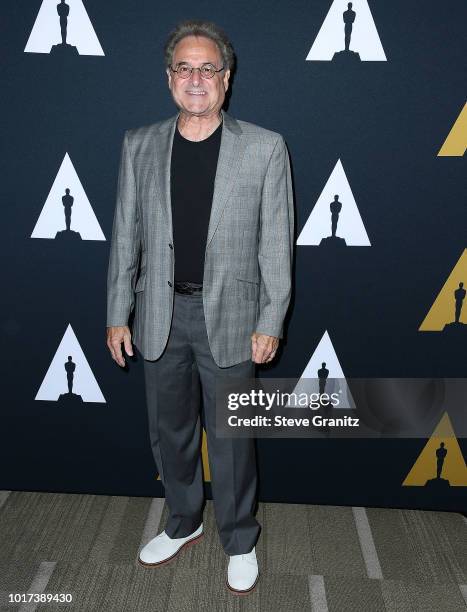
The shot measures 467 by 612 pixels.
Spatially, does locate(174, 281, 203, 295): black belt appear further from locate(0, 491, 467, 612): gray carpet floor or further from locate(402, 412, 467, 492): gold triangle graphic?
locate(402, 412, 467, 492): gold triangle graphic

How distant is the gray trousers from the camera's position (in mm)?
2127

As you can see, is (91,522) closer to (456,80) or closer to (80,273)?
(80,273)

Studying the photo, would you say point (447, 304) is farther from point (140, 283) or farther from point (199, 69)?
point (199, 69)

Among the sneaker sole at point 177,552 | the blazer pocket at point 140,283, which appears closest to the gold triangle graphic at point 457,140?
the blazer pocket at point 140,283

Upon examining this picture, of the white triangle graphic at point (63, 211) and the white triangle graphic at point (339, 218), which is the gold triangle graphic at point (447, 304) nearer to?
the white triangle graphic at point (339, 218)

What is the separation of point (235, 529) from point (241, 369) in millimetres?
622

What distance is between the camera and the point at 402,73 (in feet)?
7.29

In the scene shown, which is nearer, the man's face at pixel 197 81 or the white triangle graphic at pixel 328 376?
the man's face at pixel 197 81

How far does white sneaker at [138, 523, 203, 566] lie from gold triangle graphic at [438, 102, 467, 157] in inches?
68.1

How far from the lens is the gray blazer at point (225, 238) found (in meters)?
1.97

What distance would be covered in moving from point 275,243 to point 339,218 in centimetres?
48

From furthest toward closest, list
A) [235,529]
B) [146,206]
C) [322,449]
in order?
[322,449], [235,529], [146,206]

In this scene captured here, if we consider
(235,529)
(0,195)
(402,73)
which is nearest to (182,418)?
(235,529)

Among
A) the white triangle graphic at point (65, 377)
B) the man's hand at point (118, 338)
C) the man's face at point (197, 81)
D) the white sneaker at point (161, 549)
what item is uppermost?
the man's face at point (197, 81)
